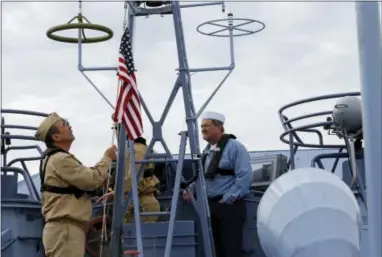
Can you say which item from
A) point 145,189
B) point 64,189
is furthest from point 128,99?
point 145,189

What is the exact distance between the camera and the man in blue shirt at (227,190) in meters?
6.75

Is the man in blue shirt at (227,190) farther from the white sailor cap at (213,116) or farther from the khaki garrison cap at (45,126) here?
the khaki garrison cap at (45,126)

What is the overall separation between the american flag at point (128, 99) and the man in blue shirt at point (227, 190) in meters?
0.88

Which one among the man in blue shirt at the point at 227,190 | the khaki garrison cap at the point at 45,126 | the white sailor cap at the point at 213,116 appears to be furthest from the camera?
the white sailor cap at the point at 213,116

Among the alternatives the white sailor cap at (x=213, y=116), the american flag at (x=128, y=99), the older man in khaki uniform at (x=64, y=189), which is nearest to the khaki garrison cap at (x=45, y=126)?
the older man in khaki uniform at (x=64, y=189)

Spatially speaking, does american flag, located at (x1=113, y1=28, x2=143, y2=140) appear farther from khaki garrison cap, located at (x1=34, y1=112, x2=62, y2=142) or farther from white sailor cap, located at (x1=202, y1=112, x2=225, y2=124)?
white sailor cap, located at (x1=202, y1=112, x2=225, y2=124)

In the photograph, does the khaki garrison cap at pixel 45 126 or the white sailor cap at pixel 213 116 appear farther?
the white sailor cap at pixel 213 116

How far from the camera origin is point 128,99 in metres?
6.14

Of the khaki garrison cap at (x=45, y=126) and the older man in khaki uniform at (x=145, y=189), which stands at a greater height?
the khaki garrison cap at (x=45, y=126)

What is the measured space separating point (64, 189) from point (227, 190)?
1404 millimetres

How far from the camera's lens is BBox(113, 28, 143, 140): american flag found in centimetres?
611

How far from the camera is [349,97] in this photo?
7.19m

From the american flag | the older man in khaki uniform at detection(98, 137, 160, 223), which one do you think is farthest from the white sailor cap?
the american flag

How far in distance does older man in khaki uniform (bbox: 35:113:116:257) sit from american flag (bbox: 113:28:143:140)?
1.07ft
